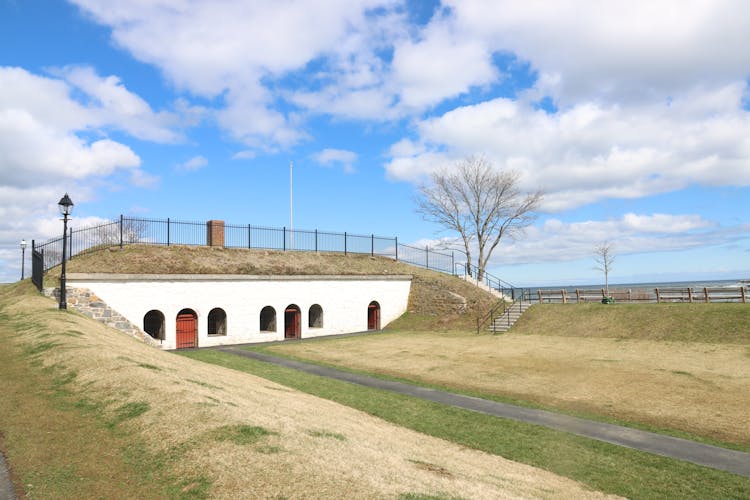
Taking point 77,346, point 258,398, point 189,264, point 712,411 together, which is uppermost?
point 189,264

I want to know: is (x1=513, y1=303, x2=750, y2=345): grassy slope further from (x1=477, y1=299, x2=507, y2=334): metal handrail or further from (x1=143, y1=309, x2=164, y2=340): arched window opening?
(x1=143, y1=309, x2=164, y2=340): arched window opening

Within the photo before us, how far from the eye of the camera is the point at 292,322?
33.5 meters

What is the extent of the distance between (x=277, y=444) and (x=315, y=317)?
95.2ft

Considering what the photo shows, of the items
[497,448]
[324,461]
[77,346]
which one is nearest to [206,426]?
[324,461]

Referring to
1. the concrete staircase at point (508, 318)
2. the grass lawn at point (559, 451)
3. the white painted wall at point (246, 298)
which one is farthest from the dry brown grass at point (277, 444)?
the concrete staircase at point (508, 318)

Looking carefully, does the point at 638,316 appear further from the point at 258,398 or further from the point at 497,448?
the point at 258,398

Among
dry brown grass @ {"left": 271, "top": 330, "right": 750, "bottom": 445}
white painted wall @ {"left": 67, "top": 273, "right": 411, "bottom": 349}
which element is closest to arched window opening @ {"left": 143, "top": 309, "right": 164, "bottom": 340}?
white painted wall @ {"left": 67, "top": 273, "right": 411, "bottom": 349}

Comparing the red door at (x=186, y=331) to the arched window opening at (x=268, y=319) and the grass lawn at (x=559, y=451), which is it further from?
the grass lawn at (x=559, y=451)

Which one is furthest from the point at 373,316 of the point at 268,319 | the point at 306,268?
the point at 268,319

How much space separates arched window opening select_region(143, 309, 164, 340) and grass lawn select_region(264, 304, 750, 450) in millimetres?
6247

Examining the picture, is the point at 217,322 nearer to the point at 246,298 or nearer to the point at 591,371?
the point at 246,298

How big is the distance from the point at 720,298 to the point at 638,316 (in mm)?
5699

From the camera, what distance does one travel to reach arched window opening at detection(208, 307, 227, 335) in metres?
29.5

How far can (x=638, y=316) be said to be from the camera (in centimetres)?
2972
